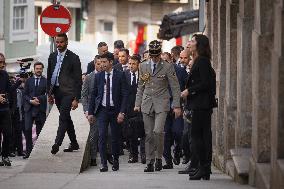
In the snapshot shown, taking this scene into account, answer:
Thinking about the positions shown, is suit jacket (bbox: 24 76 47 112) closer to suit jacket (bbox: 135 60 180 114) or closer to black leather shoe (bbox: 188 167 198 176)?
suit jacket (bbox: 135 60 180 114)

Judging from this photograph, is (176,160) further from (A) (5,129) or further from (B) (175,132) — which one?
(A) (5,129)

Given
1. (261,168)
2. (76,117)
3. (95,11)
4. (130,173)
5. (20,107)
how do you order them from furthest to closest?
(95,11) → (20,107) → (76,117) → (130,173) → (261,168)

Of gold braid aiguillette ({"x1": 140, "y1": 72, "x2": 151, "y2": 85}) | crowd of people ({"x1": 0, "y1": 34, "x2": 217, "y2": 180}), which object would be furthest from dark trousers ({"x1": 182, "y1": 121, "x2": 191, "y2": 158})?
gold braid aiguillette ({"x1": 140, "y1": 72, "x2": 151, "y2": 85})

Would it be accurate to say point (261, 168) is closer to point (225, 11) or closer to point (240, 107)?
point (240, 107)

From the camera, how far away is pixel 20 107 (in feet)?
95.2

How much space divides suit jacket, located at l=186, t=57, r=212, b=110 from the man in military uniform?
2.66 meters

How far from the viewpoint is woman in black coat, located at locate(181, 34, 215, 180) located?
18.5 meters

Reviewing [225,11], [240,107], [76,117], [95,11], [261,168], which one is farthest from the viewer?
[95,11]

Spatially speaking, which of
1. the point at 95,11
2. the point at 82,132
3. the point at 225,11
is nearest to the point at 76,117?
the point at 82,132

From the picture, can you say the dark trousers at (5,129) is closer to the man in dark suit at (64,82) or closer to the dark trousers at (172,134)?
the man in dark suit at (64,82)

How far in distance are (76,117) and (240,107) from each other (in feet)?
24.7

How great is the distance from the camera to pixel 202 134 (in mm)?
18656

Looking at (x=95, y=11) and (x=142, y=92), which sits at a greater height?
(x=95, y=11)

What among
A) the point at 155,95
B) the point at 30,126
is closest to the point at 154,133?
the point at 155,95
